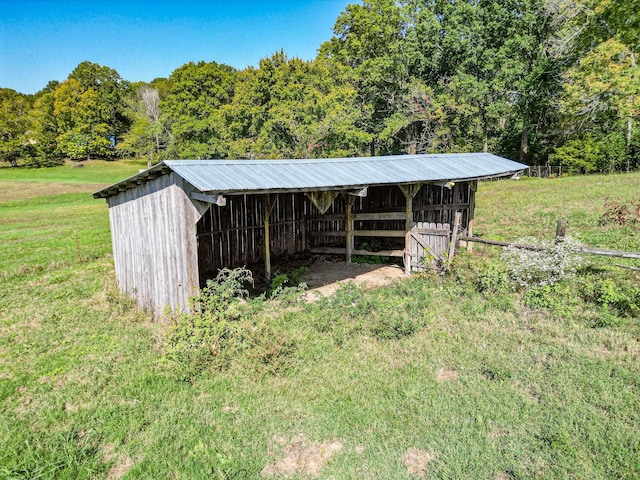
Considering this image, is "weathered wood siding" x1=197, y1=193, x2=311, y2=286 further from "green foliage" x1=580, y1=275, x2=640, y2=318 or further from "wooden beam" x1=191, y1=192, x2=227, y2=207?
"green foliage" x1=580, y1=275, x2=640, y2=318

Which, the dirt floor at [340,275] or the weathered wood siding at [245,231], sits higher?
the weathered wood siding at [245,231]

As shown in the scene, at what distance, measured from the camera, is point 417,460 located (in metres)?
3.99

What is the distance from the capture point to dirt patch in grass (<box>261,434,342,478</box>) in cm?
393

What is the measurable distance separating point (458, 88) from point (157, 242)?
2356 centimetres

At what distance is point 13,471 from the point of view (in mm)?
3920

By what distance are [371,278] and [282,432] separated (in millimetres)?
6367

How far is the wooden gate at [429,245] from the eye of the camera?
10.4m

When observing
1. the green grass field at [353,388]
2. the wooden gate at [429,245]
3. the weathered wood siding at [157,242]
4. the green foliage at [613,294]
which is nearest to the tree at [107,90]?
the weathered wood siding at [157,242]

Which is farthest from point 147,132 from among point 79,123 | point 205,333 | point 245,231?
point 205,333

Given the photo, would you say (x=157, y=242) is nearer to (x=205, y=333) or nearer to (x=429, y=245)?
(x=205, y=333)

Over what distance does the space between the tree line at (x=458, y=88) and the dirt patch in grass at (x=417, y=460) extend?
24664 millimetres

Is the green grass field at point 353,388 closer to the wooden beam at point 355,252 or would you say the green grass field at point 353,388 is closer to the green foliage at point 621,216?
the wooden beam at point 355,252

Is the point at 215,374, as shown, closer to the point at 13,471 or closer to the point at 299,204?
the point at 13,471

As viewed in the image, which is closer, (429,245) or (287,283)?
(287,283)
